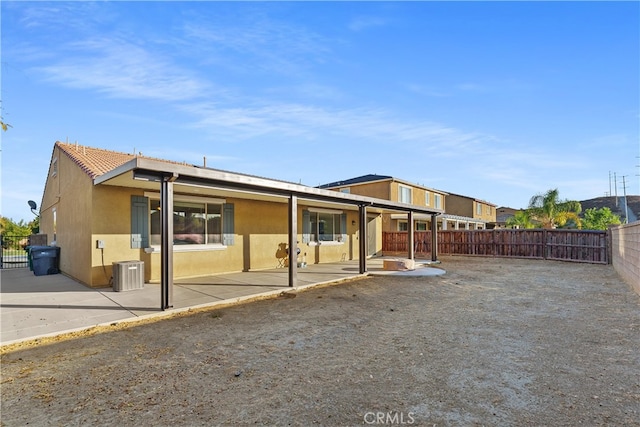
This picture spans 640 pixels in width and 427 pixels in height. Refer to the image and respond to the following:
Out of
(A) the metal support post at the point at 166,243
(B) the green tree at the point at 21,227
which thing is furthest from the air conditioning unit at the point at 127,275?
(B) the green tree at the point at 21,227

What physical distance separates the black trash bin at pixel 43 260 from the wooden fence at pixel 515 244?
1719cm

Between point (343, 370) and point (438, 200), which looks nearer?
point (343, 370)

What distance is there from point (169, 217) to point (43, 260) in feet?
27.7

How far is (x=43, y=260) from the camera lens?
447 inches

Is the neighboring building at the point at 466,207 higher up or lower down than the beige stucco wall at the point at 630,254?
higher up

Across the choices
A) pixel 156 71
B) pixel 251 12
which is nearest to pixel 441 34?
pixel 251 12

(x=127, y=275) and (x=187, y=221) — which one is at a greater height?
(x=187, y=221)

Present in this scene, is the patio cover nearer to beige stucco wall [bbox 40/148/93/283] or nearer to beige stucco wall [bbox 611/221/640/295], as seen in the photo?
beige stucco wall [bbox 40/148/93/283]

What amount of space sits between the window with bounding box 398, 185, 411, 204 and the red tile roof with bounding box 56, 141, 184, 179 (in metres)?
17.9

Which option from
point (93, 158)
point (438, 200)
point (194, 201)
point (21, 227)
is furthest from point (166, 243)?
point (21, 227)

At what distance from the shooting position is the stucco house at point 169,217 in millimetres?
7133

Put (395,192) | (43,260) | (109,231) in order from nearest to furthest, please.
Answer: (109,231) < (43,260) < (395,192)

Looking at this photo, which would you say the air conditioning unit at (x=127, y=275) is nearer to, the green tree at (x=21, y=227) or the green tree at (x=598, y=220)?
the green tree at (x=21, y=227)

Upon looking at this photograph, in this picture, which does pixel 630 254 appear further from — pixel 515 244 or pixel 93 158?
pixel 93 158
